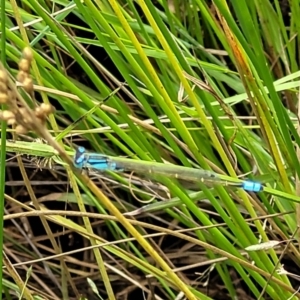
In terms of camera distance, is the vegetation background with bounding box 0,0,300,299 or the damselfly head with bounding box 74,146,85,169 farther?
the vegetation background with bounding box 0,0,300,299

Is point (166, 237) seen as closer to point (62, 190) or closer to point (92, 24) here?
point (62, 190)

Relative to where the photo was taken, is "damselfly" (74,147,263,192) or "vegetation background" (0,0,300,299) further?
"vegetation background" (0,0,300,299)

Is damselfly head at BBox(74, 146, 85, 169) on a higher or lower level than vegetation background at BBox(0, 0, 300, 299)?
higher

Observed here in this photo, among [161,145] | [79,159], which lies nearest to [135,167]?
[79,159]

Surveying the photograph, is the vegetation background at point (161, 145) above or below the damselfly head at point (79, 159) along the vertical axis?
below

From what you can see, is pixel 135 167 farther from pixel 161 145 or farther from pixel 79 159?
pixel 161 145

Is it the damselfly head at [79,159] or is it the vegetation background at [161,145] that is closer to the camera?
the damselfly head at [79,159]

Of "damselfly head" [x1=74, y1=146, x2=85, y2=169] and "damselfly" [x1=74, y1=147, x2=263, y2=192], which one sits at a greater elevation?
"damselfly head" [x1=74, y1=146, x2=85, y2=169]

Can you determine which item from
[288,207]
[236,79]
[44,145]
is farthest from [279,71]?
[44,145]
